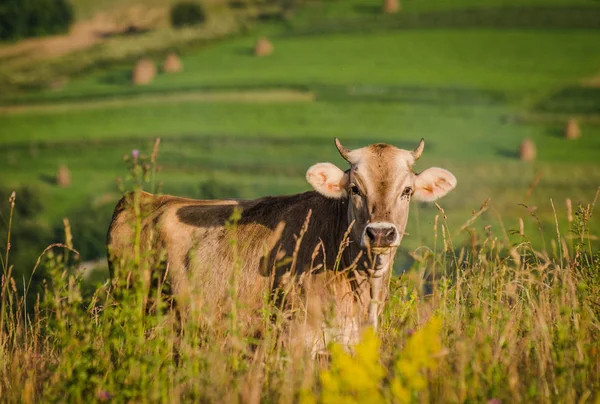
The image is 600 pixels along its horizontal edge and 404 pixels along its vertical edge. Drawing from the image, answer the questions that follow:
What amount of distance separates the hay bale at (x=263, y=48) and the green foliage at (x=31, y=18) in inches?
959

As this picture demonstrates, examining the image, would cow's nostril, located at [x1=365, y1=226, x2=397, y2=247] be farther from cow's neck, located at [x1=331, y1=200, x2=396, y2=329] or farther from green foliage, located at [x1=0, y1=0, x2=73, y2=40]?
green foliage, located at [x1=0, y1=0, x2=73, y2=40]

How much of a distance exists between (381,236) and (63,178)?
55301 mm

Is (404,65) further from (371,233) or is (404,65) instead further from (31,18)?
(371,233)

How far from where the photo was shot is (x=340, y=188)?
761 centimetres

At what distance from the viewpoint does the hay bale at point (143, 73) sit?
7994cm

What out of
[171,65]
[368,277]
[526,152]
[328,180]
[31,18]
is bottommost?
[368,277]

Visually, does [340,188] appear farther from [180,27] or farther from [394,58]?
[180,27]

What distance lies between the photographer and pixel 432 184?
7797mm

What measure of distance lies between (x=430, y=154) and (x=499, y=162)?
4802mm

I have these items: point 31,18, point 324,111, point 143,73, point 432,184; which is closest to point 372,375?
point 432,184

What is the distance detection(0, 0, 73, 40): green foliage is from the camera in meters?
92.4

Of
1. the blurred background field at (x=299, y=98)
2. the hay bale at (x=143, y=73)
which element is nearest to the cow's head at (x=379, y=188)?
the blurred background field at (x=299, y=98)

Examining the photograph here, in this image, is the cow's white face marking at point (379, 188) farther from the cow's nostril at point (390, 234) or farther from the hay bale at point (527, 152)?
the hay bale at point (527, 152)

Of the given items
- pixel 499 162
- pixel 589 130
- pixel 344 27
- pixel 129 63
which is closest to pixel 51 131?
pixel 129 63
